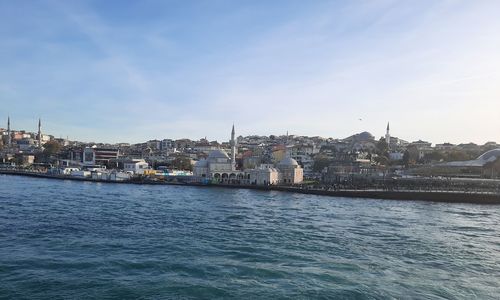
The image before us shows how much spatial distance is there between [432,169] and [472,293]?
44.1m

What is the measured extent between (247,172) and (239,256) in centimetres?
3667

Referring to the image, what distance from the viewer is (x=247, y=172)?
4850 centimetres

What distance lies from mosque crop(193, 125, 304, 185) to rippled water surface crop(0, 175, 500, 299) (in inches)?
939

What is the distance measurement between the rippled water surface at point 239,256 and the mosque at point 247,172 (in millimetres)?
23849

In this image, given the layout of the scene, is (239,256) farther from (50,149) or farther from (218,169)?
(50,149)

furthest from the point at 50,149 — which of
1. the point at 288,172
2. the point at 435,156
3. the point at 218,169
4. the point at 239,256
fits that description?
the point at 239,256

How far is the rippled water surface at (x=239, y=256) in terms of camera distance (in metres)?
8.98

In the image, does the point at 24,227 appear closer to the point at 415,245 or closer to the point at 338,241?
the point at 338,241

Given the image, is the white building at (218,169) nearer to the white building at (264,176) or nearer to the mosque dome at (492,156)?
the white building at (264,176)

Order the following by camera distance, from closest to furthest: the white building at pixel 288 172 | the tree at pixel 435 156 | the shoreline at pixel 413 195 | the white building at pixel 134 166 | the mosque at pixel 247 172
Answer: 1. the shoreline at pixel 413 195
2. the mosque at pixel 247 172
3. the white building at pixel 288 172
4. the white building at pixel 134 166
5. the tree at pixel 435 156

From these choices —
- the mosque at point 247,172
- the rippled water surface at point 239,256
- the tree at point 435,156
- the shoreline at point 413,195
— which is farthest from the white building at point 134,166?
the tree at point 435,156

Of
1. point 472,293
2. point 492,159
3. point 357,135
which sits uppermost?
point 357,135

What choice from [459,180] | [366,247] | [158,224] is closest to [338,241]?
[366,247]

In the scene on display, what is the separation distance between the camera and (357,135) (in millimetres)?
85438
